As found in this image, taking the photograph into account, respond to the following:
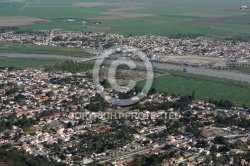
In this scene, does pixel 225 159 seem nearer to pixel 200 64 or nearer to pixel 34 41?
pixel 200 64

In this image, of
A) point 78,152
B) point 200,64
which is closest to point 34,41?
point 200,64

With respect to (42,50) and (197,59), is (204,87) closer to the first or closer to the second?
(197,59)

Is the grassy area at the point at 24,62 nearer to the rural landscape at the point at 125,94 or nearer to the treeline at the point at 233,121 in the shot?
the rural landscape at the point at 125,94

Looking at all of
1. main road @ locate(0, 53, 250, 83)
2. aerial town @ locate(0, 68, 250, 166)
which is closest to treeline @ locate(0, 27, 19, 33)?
main road @ locate(0, 53, 250, 83)

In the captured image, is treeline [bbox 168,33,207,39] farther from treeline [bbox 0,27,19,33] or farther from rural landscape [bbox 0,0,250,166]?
treeline [bbox 0,27,19,33]

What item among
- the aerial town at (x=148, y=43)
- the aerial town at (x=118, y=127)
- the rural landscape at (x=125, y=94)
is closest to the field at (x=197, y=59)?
the rural landscape at (x=125, y=94)
